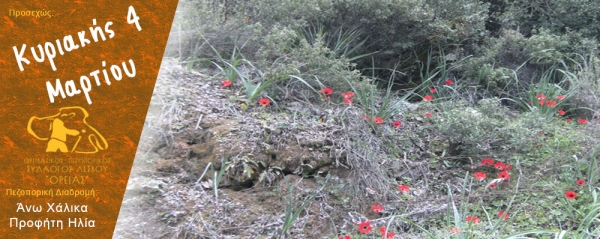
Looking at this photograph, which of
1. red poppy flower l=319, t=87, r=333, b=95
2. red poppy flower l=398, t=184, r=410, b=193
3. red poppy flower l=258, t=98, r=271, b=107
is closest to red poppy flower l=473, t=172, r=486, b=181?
red poppy flower l=398, t=184, r=410, b=193

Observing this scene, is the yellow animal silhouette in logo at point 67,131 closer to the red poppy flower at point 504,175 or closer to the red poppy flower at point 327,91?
the red poppy flower at point 327,91

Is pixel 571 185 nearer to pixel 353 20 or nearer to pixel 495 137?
pixel 495 137

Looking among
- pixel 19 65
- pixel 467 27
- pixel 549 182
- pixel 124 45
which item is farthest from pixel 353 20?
pixel 19 65

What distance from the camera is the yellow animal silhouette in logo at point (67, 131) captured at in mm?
3137

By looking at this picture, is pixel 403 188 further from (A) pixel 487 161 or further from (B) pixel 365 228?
(A) pixel 487 161

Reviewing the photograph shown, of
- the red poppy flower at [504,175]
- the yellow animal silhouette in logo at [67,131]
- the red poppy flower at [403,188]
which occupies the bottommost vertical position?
the red poppy flower at [504,175]

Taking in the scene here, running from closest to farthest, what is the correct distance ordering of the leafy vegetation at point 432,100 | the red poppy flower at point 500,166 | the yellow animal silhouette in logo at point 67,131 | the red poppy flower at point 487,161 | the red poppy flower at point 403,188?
the yellow animal silhouette in logo at point 67,131
the leafy vegetation at point 432,100
the red poppy flower at point 403,188
the red poppy flower at point 500,166
the red poppy flower at point 487,161

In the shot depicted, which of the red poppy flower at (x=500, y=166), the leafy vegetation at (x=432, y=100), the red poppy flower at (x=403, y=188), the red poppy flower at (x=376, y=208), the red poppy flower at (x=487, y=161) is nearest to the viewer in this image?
the red poppy flower at (x=376, y=208)

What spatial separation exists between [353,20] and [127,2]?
94.9 inches

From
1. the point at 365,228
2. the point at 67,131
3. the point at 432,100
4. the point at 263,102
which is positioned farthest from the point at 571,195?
the point at 67,131

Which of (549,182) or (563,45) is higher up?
(563,45)

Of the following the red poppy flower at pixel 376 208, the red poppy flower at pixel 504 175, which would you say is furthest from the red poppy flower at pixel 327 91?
the red poppy flower at pixel 504 175

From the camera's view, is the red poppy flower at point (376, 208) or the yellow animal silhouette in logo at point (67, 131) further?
the red poppy flower at point (376, 208)

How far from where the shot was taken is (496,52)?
5.62 m
